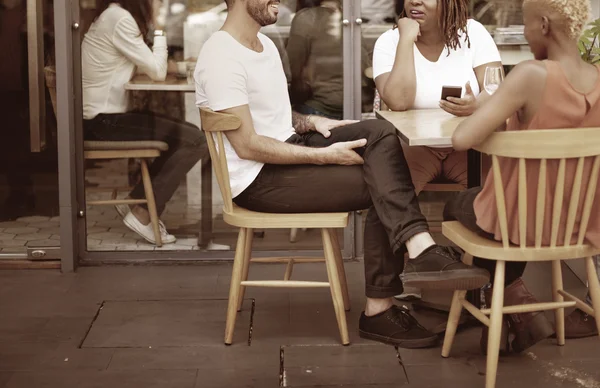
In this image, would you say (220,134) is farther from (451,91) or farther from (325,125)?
(451,91)

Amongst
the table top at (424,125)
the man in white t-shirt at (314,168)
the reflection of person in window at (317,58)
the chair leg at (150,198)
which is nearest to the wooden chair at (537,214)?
the table top at (424,125)

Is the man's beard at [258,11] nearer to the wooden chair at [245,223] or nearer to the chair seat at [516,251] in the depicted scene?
the wooden chair at [245,223]

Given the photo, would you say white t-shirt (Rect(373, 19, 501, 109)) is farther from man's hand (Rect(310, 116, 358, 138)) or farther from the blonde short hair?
the blonde short hair

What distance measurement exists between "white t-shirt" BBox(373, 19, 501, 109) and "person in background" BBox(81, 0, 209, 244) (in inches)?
44.4

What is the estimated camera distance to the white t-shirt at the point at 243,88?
3354 millimetres

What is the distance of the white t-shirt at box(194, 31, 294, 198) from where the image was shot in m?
3.35

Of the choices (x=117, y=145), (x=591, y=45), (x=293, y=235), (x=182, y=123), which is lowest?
(x=293, y=235)

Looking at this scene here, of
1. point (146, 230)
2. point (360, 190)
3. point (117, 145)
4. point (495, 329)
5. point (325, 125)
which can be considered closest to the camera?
point (495, 329)

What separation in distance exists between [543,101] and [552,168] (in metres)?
0.21

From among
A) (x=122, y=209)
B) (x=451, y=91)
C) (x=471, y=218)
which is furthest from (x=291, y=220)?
(x=122, y=209)

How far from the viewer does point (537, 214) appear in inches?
115

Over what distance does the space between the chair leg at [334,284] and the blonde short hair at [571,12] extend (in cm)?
111

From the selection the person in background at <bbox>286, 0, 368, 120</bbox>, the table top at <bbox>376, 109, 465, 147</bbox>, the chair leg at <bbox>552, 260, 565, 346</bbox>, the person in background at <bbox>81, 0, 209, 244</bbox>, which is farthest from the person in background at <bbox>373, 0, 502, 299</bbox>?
the person in background at <bbox>81, 0, 209, 244</bbox>

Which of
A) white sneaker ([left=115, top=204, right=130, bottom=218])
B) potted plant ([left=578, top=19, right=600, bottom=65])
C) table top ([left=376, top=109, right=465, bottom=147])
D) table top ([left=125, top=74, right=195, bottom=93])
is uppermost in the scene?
potted plant ([left=578, top=19, right=600, bottom=65])
